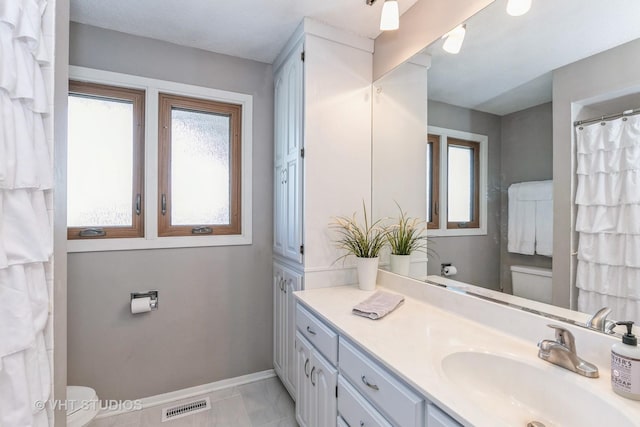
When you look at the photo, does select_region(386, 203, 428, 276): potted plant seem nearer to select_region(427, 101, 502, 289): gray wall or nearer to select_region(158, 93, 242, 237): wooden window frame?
select_region(427, 101, 502, 289): gray wall

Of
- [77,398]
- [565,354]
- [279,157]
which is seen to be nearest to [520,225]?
[565,354]

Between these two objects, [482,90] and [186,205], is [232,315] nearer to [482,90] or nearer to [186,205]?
A: [186,205]

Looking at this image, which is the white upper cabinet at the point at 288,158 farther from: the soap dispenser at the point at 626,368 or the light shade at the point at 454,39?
the soap dispenser at the point at 626,368

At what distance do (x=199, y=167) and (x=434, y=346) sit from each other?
1.87m

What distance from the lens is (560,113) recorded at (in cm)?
105

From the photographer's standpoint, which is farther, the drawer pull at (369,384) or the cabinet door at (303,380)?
the cabinet door at (303,380)

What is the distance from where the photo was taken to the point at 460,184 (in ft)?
4.76

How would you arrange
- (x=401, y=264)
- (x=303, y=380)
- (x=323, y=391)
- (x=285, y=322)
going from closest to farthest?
(x=323, y=391)
(x=303, y=380)
(x=401, y=264)
(x=285, y=322)

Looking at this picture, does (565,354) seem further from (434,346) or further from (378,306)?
(378,306)

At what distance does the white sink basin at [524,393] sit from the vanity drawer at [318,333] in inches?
18.8

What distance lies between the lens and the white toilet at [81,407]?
1301 millimetres

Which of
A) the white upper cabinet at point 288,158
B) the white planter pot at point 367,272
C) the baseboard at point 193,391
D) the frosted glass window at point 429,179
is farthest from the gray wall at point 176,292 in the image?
the frosted glass window at point 429,179

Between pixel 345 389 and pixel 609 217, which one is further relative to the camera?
pixel 345 389

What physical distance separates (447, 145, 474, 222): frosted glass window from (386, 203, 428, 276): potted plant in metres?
0.21
